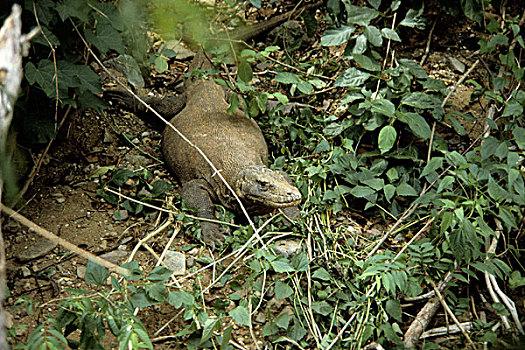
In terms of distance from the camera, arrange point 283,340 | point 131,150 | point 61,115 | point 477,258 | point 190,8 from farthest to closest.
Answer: point 131,150 < point 61,115 < point 477,258 < point 283,340 < point 190,8

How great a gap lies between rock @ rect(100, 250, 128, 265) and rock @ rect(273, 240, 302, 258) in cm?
100

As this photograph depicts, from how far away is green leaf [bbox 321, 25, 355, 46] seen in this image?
3.66m

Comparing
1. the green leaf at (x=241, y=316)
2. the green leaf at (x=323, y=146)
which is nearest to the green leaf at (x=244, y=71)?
the green leaf at (x=323, y=146)

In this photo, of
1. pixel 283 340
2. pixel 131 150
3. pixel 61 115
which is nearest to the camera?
pixel 283 340

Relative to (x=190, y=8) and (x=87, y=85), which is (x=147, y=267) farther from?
(x=190, y=8)

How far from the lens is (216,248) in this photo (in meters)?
3.56

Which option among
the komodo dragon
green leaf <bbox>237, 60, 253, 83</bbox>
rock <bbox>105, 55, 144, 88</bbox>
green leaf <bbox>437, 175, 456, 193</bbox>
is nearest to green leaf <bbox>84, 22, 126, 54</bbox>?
rock <bbox>105, 55, 144, 88</bbox>

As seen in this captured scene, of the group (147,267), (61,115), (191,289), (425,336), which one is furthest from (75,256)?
(425,336)

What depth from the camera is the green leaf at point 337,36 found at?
3658 millimetres

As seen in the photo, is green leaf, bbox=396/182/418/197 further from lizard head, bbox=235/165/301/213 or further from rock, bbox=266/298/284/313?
rock, bbox=266/298/284/313

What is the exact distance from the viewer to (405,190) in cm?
359

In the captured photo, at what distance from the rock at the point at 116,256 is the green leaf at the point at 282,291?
1.06 metres

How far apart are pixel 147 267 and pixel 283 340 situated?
104 cm

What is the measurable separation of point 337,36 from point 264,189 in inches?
47.5
